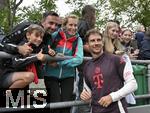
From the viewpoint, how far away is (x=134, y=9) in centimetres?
3694

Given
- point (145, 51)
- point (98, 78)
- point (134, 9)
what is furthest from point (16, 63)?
point (134, 9)

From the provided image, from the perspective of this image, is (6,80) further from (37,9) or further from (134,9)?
(134,9)

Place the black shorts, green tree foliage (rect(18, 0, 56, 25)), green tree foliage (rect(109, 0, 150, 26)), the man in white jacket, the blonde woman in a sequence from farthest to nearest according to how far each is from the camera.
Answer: green tree foliage (rect(109, 0, 150, 26)) → green tree foliage (rect(18, 0, 56, 25)) → the blonde woman → the man in white jacket → the black shorts

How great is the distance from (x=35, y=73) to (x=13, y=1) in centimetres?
1835

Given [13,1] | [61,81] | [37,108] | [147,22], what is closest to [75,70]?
[61,81]

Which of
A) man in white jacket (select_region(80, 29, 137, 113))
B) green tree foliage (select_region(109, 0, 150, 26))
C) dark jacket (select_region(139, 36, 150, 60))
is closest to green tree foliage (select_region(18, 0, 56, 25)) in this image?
green tree foliage (select_region(109, 0, 150, 26))

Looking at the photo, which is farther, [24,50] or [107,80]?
[107,80]

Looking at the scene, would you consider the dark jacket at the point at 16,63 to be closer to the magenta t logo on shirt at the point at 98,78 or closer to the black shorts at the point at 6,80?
the black shorts at the point at 6,80

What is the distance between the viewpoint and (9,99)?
163 inches

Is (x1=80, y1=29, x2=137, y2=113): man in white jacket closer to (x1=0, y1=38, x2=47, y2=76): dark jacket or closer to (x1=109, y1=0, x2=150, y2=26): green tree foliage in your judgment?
(x1=0, y1=38, x2=47, y2=76): dark jacket

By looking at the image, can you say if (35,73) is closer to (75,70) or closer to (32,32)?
(32,32)

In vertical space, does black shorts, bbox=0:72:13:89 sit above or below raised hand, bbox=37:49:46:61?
below

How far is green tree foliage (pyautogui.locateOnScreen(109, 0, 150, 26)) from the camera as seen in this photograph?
35.1 m

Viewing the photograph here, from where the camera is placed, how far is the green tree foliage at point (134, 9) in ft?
115
